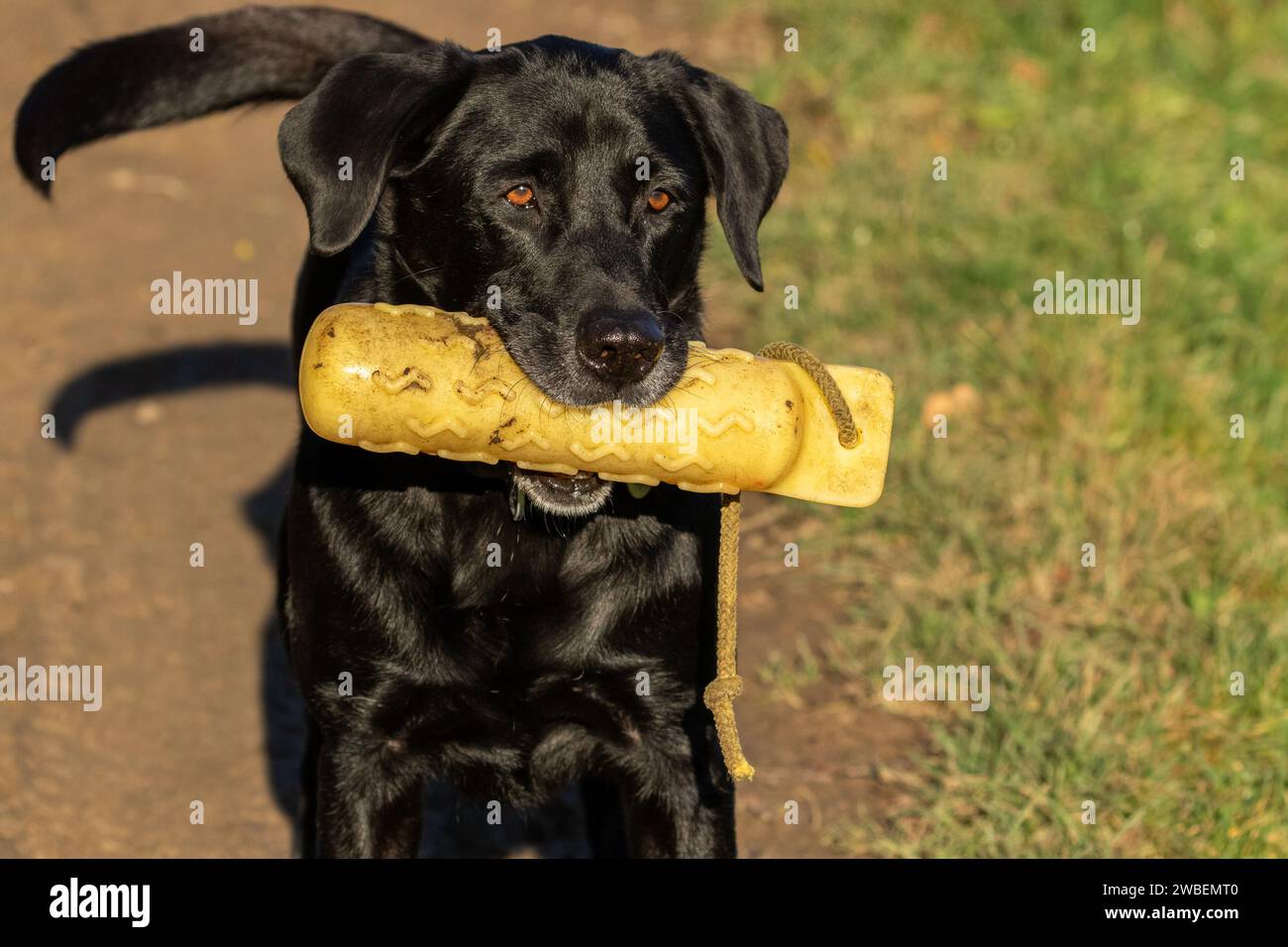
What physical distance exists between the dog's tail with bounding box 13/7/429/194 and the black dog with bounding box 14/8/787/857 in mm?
991

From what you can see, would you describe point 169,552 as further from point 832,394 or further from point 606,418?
point 832,394

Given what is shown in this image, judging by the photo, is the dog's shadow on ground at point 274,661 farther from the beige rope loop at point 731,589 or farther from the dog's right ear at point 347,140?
the dog's right ear at point 347,140

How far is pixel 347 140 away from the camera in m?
3.23

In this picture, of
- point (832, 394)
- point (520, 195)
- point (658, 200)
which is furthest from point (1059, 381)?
point (520, 195)

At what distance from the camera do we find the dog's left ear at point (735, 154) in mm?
3600

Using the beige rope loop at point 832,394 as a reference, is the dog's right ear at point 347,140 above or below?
above

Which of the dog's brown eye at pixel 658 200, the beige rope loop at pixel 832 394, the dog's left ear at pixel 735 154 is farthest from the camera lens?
the dog's left ear at pixel 735 154

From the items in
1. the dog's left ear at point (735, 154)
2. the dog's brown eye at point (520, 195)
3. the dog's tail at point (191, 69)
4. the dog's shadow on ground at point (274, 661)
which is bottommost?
the dog's shadow on ground at point (274, 661)

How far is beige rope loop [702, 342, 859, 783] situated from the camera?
10.3 feet

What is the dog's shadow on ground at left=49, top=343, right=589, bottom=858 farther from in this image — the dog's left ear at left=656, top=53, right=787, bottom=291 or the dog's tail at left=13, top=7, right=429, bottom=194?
the dog's left ear at left=656, top=53, right=787, bottom=291

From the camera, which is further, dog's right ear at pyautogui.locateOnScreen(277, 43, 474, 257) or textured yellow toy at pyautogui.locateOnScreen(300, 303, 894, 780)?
dog's right ear at pyautogui.locateOnScreen(277, 43, 474, 257)

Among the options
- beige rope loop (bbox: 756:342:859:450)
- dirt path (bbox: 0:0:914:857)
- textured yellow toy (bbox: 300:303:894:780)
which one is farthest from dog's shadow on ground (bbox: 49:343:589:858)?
beige rope loop (bbox: 756:342:859:450)

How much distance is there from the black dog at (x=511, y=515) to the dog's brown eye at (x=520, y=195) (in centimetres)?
1

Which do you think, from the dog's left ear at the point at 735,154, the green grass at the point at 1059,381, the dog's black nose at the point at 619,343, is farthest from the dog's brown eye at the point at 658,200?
the green grass at the point at 1059,381
